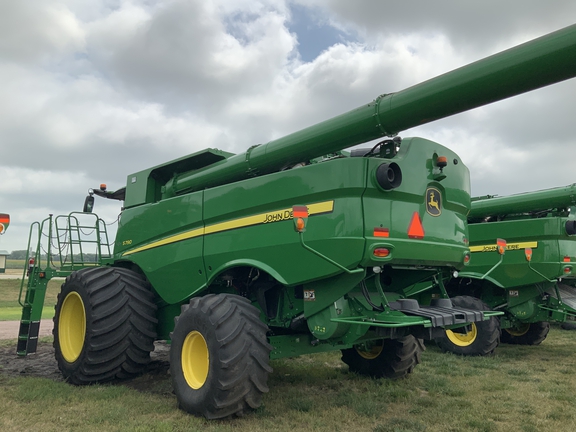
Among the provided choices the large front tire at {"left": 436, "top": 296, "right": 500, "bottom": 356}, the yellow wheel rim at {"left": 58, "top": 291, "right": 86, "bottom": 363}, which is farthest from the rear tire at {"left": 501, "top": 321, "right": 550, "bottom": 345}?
the yellow wheel rim at {"left": 58, "top": 291, "right": 86, "bottom": 363}

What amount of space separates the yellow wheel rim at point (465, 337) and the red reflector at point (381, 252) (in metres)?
4.81

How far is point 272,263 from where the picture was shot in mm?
4695

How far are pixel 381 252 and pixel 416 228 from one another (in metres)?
0.56

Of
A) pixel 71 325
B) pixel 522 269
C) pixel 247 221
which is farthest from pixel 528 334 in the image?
pixel 71 325

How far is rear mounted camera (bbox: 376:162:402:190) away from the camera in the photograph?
4336 mm

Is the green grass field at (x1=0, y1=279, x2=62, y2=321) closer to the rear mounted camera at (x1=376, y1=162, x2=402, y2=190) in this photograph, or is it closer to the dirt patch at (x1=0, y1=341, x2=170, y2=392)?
the dirt patch at (x1=0, y1=341, x2=170, y2=392)

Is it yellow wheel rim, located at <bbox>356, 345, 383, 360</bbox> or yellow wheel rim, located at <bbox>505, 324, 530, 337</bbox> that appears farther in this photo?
yellow wheel rim, located at <bbox>505, 324, 530, 337</bbox>

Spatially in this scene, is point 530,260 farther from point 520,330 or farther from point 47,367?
point 47,367

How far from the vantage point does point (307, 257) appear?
14.6 ft

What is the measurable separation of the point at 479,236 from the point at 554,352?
244 centimetres

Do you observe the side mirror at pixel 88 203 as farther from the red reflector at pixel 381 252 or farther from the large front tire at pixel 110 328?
the red reflector at pixel 381 252

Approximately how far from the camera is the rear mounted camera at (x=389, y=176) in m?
4.34

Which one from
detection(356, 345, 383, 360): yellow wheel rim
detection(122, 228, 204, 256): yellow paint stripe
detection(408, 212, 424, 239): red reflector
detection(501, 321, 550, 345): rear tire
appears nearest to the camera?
detection(408, 212, 424, 239): red reflector

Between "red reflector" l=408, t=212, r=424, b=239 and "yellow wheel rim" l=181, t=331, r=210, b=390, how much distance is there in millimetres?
2270
